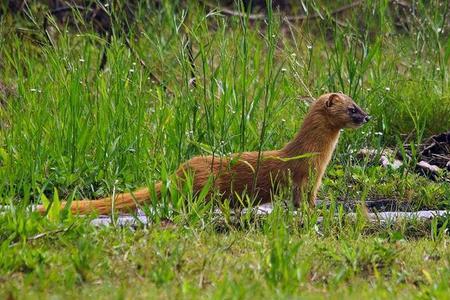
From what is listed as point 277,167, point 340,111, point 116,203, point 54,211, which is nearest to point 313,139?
point 340,111

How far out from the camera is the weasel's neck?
593cm

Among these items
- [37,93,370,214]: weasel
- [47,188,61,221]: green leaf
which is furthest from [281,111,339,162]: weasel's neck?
[47,188,61,221]: green leaf

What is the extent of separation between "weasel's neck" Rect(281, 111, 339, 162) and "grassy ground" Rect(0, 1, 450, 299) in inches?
7.0

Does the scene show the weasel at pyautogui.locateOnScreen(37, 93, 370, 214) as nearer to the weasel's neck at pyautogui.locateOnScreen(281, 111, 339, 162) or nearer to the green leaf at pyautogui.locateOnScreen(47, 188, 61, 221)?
the weasel's neck at pyautogui.locateOnScreen(281, 111, 339, 162)

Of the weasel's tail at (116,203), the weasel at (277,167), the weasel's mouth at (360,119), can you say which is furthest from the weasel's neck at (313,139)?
the weasel's tail at (116,203)

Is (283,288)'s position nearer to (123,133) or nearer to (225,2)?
(123,133)

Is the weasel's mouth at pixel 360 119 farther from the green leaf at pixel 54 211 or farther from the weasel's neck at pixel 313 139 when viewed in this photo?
the green leaf at pixel 54 211

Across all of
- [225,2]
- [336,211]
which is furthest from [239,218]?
[225,2]

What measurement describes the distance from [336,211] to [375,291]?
5.72ft

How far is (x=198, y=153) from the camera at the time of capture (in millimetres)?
6035

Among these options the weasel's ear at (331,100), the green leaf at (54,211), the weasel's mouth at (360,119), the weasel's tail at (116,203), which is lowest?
the weasel's tail at (116,203)

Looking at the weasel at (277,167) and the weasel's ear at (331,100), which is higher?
the weasel's ear at (331,100)

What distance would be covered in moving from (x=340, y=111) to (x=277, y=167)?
56 centimetres

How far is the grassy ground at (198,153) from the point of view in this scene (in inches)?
155
